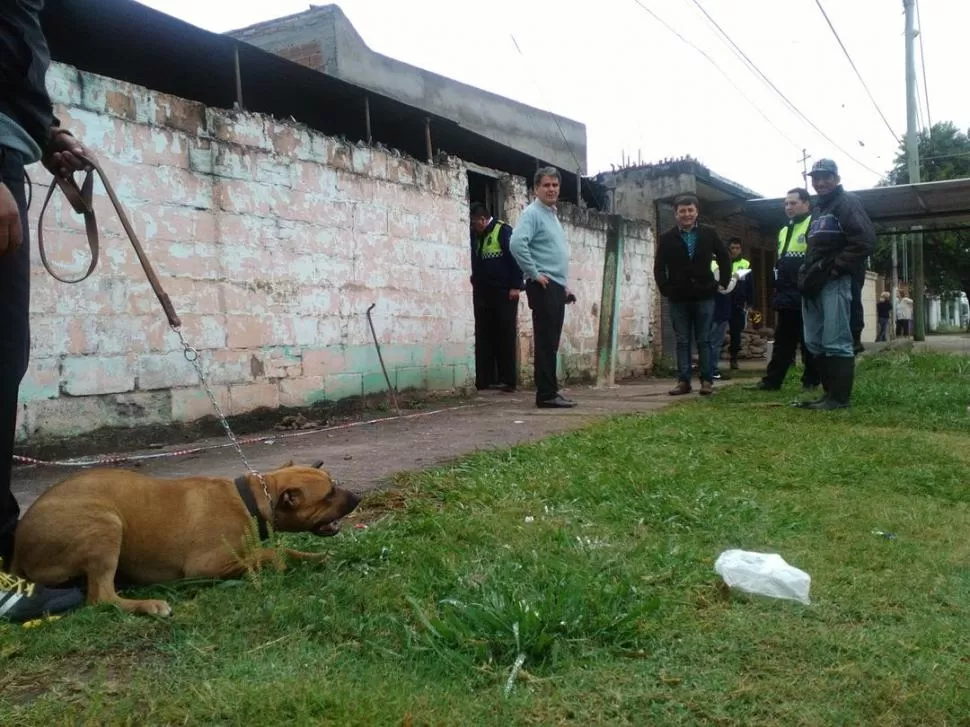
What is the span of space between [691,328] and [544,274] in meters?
2.16

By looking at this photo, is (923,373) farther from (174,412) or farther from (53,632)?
(53,632)

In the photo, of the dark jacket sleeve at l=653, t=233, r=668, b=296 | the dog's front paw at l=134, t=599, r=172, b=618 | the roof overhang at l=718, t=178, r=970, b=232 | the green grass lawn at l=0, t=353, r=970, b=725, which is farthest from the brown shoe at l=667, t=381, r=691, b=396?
the dog's front paw at l=134, t=599, r=172, b=618

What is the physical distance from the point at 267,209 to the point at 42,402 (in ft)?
7.10

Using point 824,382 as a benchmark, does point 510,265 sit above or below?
above

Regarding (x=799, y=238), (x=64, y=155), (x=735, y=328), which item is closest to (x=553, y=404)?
(x=799, y=238)

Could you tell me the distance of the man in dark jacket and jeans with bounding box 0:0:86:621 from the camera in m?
2.09

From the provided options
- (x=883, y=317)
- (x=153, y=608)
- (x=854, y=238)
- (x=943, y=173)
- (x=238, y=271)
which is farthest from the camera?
(x=943, y=173)

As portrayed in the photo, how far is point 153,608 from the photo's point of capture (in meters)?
2.18

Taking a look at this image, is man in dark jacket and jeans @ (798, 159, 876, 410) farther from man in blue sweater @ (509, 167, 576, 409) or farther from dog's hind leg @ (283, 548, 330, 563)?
dog's hind leg @ (283, 548, 330, 563)

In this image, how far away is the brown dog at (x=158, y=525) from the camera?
2275 millimetres

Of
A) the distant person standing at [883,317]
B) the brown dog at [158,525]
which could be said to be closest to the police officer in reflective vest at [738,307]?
the brown dog at [158,525]

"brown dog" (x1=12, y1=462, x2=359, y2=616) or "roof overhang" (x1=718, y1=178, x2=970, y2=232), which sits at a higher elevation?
"roof overhang" (x1=718, y1=178, x2=970, y2=232)

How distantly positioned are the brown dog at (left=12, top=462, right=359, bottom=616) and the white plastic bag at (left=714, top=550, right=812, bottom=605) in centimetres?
124

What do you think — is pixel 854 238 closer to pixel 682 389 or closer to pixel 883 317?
pixel 682 389
